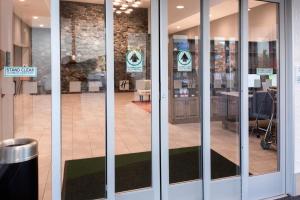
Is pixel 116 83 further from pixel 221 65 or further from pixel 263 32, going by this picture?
pixel 263 32

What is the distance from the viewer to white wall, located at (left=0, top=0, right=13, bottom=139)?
2779 mm

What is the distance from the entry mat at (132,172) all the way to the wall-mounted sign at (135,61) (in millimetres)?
990

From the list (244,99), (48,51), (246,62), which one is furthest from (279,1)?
(48,51)

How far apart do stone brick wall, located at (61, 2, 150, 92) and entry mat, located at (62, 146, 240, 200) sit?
106cm

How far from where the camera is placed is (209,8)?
3244 millimetres

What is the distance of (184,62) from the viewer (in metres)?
3.37

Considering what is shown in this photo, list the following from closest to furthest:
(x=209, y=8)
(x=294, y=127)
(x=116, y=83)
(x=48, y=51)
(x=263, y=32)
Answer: (x=48, y=51) < (x=116, y=83) < (x=209, y=8) < (x=294, y=127) < (x=263, y=32)

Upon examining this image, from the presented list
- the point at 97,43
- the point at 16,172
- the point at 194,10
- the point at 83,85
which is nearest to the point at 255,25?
the point at 194,10

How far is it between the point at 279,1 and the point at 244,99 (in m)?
1.29

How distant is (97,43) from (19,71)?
0.95 metres

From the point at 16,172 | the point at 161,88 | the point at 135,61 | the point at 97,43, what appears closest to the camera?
the point at 16,172

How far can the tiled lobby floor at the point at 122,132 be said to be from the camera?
3311mm

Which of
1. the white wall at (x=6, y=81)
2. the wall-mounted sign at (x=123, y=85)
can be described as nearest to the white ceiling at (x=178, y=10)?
the white wall at (x=6, y=81)

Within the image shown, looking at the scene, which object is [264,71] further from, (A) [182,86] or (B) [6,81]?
(B) [6,81]
